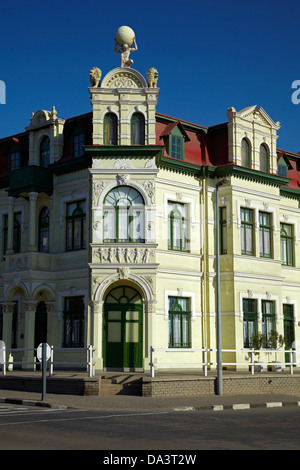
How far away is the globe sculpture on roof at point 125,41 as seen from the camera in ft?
96.5

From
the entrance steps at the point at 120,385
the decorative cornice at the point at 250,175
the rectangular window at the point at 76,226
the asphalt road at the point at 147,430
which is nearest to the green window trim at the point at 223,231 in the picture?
the decorative cornice at the point at 250,175

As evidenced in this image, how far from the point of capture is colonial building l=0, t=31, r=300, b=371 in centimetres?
2748

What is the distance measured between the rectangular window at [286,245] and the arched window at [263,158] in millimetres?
3777

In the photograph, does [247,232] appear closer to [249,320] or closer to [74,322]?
[249,320]

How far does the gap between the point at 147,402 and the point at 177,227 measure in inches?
439

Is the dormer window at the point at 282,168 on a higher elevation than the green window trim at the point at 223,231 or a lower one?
higher

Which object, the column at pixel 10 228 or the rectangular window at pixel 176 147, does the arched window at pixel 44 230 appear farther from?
the rectangular window at pixel 176 147

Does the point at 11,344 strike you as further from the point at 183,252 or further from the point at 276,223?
the point at 276,223

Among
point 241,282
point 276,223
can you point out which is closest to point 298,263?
point 276,223

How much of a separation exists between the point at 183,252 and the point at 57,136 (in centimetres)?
820

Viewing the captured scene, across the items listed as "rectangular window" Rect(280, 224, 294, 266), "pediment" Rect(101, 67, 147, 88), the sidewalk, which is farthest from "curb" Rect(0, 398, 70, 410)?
"rectangular window" Rect(280, 224, 294, 266)

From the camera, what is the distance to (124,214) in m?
27.9

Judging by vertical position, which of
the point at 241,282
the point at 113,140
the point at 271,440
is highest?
the point at 113,140

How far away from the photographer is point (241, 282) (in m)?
30.3
